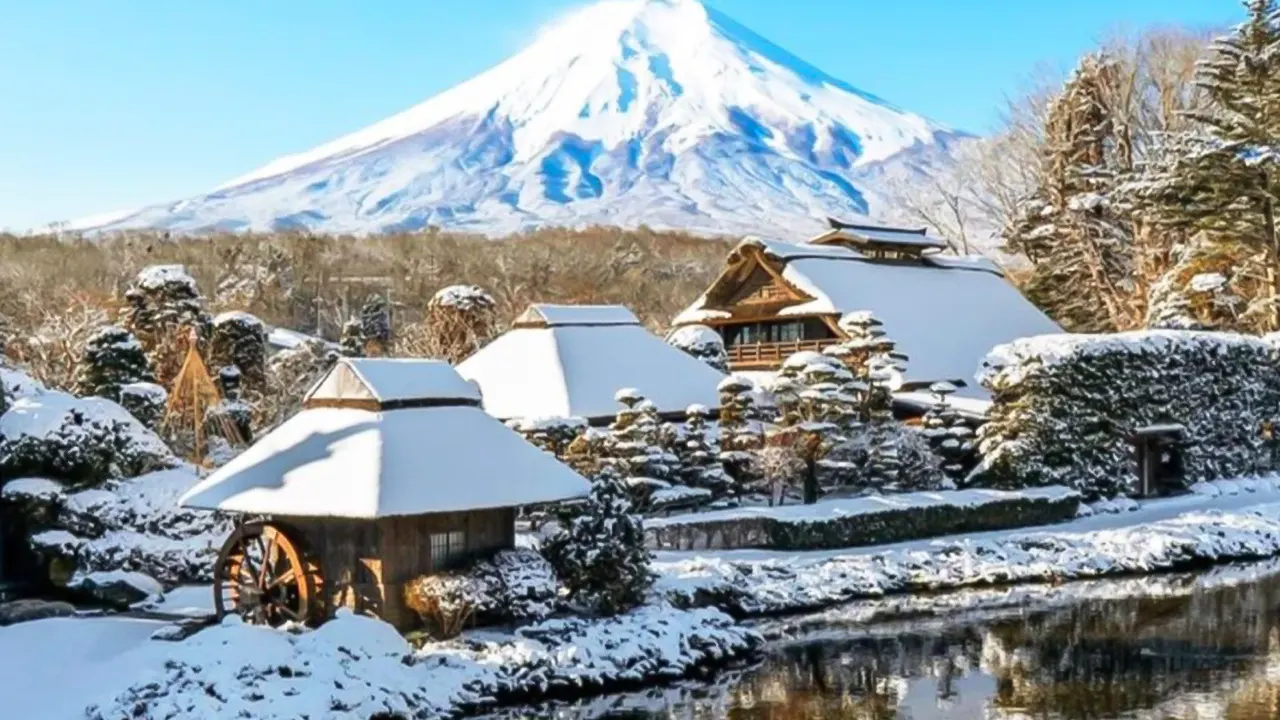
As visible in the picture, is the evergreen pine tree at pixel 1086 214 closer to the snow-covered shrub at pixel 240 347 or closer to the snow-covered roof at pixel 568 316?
the snow-covered roof at pixel 568 316

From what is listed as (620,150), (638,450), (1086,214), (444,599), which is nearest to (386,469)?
(444,599)

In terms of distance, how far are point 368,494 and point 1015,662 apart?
811cm

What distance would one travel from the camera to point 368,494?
1513cm

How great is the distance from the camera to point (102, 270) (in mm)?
54312

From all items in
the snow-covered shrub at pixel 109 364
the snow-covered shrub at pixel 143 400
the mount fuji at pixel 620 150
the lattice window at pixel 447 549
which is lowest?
the lattice window at pixel 447 549

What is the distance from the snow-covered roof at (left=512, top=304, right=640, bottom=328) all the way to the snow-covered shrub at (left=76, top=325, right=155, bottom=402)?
7.77 meters

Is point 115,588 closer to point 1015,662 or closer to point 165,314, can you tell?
point 1015,662

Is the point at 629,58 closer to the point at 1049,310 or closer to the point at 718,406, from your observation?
the point at 1049,310

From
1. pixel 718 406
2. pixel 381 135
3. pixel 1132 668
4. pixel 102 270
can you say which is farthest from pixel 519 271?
pixel 381 135

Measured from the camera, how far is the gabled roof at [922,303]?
30422 mm

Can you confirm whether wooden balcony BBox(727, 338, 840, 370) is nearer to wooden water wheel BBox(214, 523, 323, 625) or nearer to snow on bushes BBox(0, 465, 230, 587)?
snow on bushes BBox(0, 465, 230, 587)

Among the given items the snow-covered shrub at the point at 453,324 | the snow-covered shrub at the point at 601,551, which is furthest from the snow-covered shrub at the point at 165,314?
the snow-covered shrub at the point at 601,551

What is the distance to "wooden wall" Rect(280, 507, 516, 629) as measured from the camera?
1562 centimetres

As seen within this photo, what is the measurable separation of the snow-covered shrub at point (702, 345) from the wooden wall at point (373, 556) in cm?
1428
